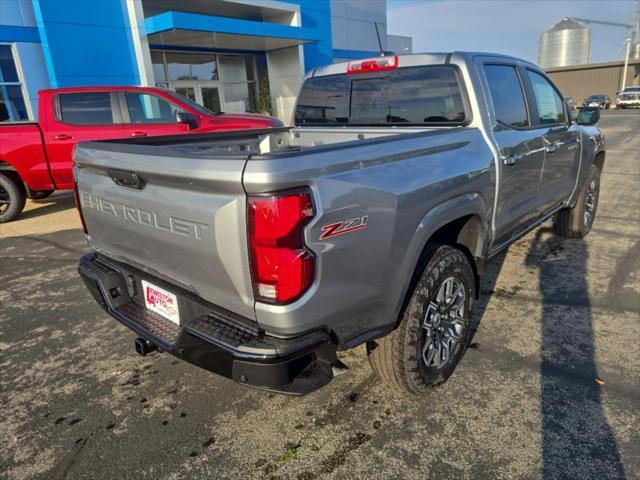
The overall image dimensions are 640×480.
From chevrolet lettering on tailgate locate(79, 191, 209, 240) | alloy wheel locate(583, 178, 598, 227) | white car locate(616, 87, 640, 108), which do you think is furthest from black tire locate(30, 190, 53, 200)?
white car locate(616, 87, 640, 108)

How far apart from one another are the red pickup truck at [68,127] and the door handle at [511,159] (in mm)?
5593

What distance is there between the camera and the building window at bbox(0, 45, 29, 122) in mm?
11094

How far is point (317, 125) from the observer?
13.5ft

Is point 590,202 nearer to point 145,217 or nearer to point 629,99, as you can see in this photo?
point 145,217

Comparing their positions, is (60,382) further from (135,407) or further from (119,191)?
(119,191)

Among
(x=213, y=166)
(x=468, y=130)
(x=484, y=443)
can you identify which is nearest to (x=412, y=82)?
(x=468, y=130)

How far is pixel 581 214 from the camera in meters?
5.20

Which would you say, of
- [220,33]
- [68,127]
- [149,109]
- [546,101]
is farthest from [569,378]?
[220,33]

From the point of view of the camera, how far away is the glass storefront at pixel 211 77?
15.4 meters

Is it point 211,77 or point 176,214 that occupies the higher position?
point 211,77

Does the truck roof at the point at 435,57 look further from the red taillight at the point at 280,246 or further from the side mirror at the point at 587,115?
the red taillight at the point at 280,246

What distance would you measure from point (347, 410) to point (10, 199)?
22.8 ft

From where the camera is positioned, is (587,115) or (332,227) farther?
(587,115)

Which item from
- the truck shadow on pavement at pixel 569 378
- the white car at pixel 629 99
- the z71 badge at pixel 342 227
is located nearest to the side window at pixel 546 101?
the truck shadow on pavement at pixel 569 378
